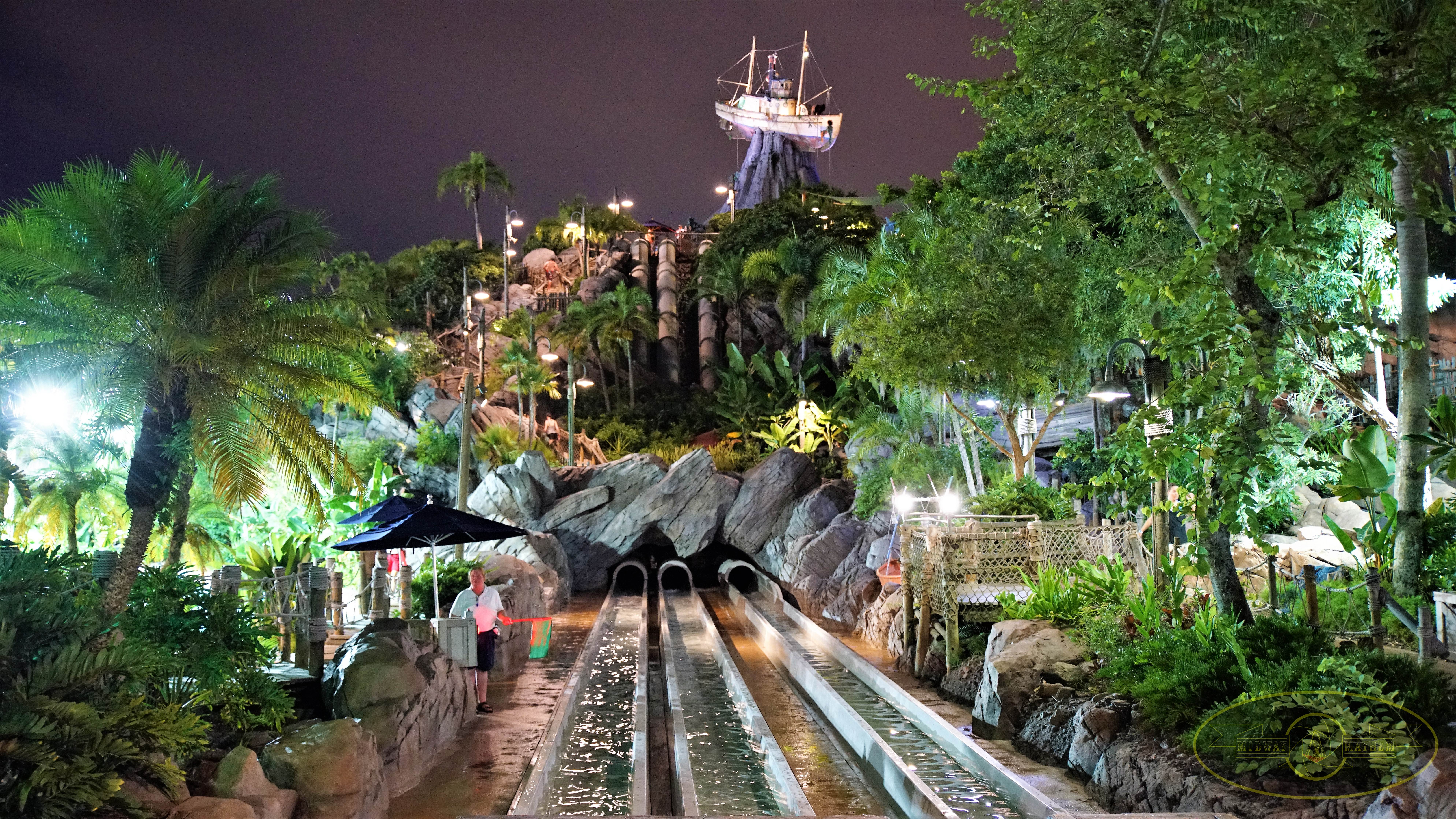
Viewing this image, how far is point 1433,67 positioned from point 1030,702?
7149 millimetres

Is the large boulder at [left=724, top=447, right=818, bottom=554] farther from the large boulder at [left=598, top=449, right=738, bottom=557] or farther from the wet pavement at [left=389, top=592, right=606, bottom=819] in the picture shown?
the wet pavement at [left=389, top=592, right=606, bottom=819]

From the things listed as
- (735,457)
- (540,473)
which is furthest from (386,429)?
(735,457)

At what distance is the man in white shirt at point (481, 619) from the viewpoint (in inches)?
478

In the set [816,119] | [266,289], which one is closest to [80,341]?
[266,289]

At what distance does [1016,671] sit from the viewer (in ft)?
35.1

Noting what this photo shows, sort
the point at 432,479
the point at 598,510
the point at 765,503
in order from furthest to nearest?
the point at 432,479 < the point at 598,510 < the point at 765,503

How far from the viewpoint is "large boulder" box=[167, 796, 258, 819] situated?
6086 mm

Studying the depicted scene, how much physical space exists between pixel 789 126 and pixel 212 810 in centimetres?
10056

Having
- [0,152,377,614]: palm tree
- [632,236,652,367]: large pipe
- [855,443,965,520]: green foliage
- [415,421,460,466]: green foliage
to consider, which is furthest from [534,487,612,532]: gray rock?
[632,236,652,367]: large pipe

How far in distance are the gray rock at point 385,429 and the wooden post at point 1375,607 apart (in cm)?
3239

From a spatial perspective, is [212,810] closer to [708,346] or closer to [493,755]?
[493,755]

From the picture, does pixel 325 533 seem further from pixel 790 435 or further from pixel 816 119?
pixel 816 119

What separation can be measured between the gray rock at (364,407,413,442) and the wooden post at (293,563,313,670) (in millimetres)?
25288

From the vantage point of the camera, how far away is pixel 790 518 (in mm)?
31188
